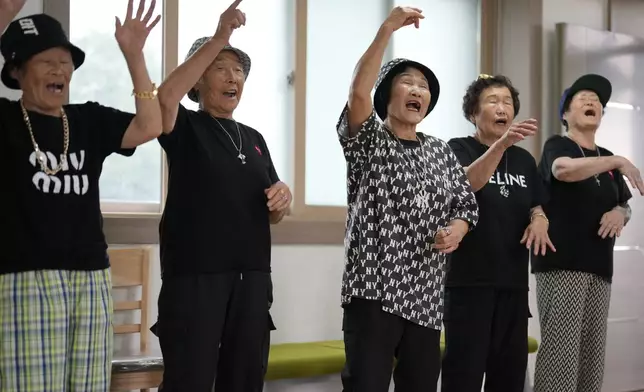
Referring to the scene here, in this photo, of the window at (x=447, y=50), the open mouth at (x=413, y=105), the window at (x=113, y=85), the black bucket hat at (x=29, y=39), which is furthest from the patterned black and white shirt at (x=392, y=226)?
the window at (x=447, y=50)

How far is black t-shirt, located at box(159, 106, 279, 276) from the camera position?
2512 millimetres

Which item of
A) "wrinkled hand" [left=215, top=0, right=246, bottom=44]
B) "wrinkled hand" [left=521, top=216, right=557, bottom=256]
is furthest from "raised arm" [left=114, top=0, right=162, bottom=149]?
"wrinkled hand" [left=521, top=216, right=557, bottom=256]

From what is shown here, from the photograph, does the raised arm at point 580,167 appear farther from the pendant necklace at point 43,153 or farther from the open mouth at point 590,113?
the pendant necklace at point 43,153

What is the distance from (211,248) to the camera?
8.21 feet

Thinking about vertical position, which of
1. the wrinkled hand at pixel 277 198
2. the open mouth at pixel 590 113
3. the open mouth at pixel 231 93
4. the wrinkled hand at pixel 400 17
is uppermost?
the wrinkled hand at pixel 400 17

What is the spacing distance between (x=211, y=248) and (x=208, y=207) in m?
0.13

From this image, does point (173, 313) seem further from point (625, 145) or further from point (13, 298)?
point (625, 145)

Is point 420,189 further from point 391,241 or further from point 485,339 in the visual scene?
point 485,339

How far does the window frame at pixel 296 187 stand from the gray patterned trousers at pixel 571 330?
1284 mm

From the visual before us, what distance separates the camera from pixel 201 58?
2488mm

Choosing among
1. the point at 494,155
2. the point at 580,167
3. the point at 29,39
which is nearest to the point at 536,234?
the point at 494,155

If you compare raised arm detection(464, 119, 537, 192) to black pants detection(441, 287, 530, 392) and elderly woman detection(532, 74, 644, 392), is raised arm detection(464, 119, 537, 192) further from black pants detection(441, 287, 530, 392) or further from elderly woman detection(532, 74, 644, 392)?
elderly woman detection(532, 74, 644, 392)

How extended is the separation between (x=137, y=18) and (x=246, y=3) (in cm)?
203

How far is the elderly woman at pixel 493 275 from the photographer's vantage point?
10.0 feet
